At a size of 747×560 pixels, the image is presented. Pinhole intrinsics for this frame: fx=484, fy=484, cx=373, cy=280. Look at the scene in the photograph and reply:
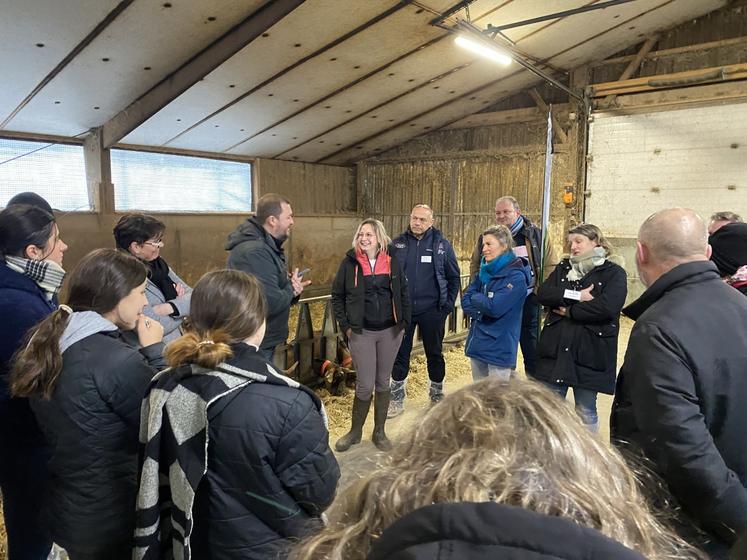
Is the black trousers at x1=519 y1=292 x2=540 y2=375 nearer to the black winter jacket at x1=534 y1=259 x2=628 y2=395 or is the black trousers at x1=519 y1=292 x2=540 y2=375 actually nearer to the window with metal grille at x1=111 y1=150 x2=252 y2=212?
the black winter jacket at x1=534 y1=259 x2=628 y2=395

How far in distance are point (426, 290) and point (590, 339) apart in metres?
1.43

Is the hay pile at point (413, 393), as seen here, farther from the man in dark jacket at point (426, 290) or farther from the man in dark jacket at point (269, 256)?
the man in dark jacket at point (269, 256)

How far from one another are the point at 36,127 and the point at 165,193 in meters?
2.07

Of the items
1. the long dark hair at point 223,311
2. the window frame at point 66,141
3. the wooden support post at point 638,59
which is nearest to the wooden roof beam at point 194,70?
the window frame at point 66,141

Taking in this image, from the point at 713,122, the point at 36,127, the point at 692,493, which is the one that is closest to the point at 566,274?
the point at 692,493

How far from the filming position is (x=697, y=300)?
57.3 inches

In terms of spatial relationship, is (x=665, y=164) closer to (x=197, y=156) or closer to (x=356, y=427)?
(x=356, y=427)

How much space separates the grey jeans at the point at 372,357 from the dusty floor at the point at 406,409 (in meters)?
0.33

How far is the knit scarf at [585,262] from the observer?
2.79 m

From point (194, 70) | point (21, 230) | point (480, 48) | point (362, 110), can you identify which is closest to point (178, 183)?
point (194, 70)

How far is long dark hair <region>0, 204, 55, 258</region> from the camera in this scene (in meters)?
1.88

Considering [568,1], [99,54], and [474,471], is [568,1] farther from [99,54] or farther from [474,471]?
[474,471]

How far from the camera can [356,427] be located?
3.39m

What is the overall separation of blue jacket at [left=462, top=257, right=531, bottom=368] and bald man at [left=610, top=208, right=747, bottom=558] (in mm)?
1589
